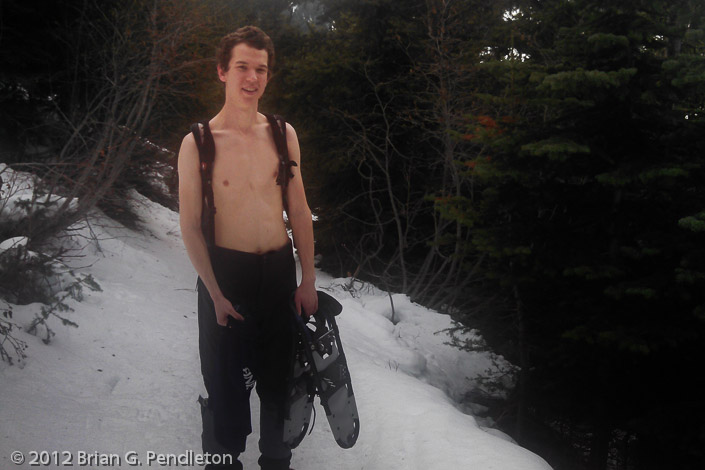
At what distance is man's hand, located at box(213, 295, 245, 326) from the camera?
2.12 meters

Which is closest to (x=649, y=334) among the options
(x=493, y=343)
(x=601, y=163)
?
(x=601, y=163)

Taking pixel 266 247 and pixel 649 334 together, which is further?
pixel 649 334

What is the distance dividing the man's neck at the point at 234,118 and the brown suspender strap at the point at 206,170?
0.06m

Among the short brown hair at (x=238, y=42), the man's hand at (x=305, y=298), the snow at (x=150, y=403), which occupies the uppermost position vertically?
the short brown hair at (x=238, y=42)

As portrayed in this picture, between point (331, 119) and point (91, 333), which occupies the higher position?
point (331, 119)

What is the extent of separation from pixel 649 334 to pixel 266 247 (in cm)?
313

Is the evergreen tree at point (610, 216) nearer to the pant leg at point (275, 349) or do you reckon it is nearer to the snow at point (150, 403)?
the snow at point (150, 403)

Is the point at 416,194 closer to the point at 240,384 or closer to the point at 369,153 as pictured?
the point at 369,153

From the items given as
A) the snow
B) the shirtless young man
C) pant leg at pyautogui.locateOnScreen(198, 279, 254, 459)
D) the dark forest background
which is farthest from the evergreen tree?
pant leg at pyautogui.locateOnScreen(198, 279, 254, 459)

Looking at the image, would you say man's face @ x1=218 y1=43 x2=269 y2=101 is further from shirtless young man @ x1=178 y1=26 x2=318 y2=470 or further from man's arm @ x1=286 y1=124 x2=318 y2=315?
man's arm @ x1=286 y1=124 x2=318 y2=315

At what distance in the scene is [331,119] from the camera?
974 cm

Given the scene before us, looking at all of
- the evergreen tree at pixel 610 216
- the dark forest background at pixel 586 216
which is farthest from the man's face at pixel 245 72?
the evergreen tree at pixel 610 216

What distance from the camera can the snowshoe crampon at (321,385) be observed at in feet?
7.64

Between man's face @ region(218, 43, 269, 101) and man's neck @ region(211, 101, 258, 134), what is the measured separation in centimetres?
4
